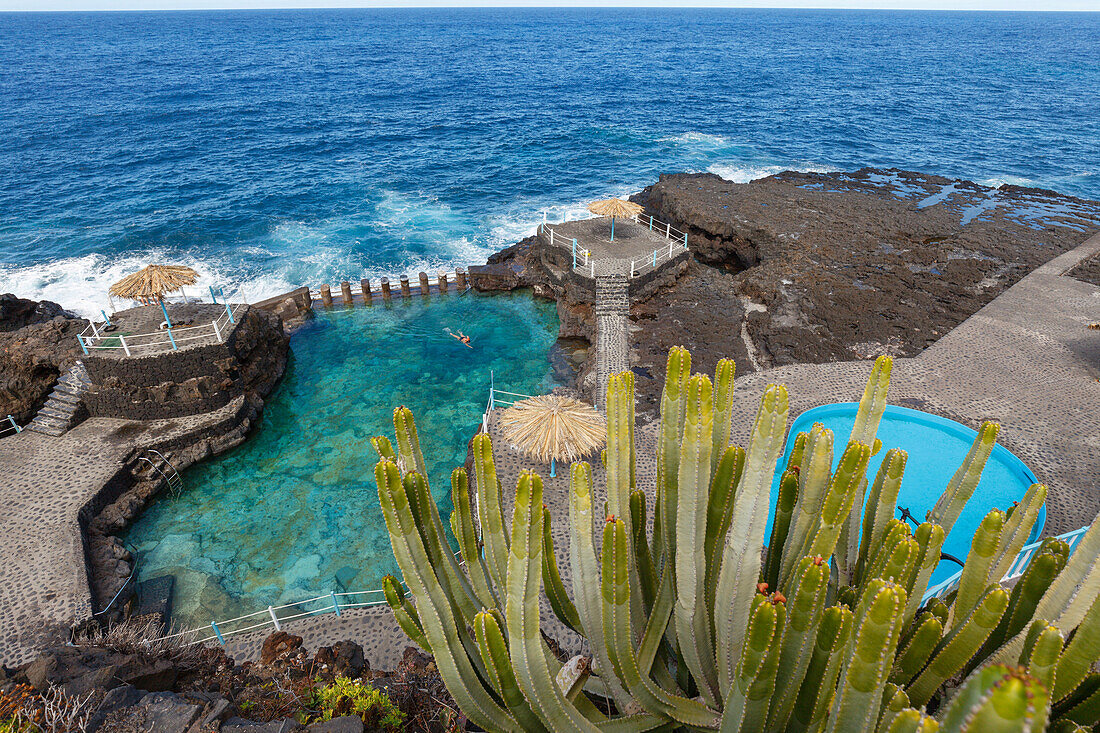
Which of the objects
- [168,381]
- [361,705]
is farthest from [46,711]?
[168,381]

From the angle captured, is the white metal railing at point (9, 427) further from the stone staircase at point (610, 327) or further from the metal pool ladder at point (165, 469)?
the stone staircase at point (610, 327)

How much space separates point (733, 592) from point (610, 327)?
1724 centimetres

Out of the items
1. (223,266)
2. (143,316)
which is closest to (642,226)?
(143,316)

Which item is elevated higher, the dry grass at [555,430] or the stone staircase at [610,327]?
the dry grass at [555,430]

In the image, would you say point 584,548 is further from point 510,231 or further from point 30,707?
point 510,231

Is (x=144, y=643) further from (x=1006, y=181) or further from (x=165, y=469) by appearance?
(x=1006, y=181)

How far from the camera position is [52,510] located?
1388cm

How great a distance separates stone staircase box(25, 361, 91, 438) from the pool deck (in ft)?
35.8

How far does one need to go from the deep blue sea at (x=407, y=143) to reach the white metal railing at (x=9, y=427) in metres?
13.9

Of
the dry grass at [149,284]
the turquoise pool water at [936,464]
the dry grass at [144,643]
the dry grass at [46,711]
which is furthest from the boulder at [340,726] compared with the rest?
the dry grass at [149,284]

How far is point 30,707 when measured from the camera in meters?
7.12

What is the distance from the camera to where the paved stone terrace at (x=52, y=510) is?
11234 millimetres

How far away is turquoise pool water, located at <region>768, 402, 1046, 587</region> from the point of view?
1269 cm

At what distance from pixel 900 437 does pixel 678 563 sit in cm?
1241
